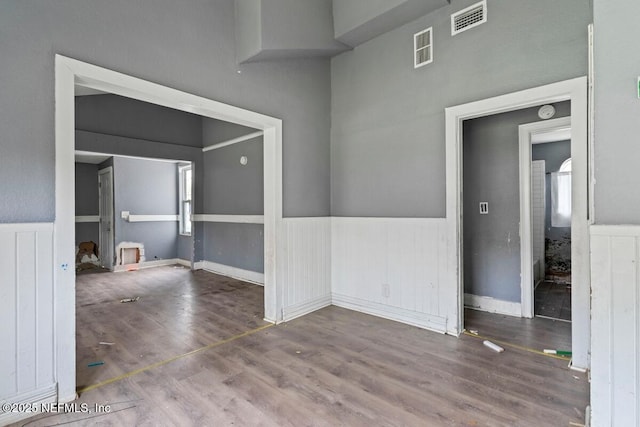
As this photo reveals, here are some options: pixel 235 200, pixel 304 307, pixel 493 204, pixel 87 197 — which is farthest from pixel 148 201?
pixel 493 204

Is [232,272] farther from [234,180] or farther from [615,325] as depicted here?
[615,325]

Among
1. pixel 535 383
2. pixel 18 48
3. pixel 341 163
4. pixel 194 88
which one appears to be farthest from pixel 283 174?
pixel 535 383

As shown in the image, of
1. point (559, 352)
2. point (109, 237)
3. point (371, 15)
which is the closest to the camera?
point (559, 352)

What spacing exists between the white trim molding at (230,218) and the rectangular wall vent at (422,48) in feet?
10.6

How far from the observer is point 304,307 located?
12.3ft

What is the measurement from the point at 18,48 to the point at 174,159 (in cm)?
431

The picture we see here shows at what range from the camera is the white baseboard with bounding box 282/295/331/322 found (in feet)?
11.6

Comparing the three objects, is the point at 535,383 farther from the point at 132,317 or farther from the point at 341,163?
the point at 132,317

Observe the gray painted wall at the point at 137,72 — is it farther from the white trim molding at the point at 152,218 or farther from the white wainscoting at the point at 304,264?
the white trim molding at the point at 152,218

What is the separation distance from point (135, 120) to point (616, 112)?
630 centimetres

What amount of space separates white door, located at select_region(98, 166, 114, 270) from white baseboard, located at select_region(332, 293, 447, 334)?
5088 millimetres

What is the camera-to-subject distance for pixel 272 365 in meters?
2.53

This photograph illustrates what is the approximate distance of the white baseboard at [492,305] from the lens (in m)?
3.63

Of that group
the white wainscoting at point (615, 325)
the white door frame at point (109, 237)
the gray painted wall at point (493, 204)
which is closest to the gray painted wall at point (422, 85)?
the gray painted wall at point (493, 204)
